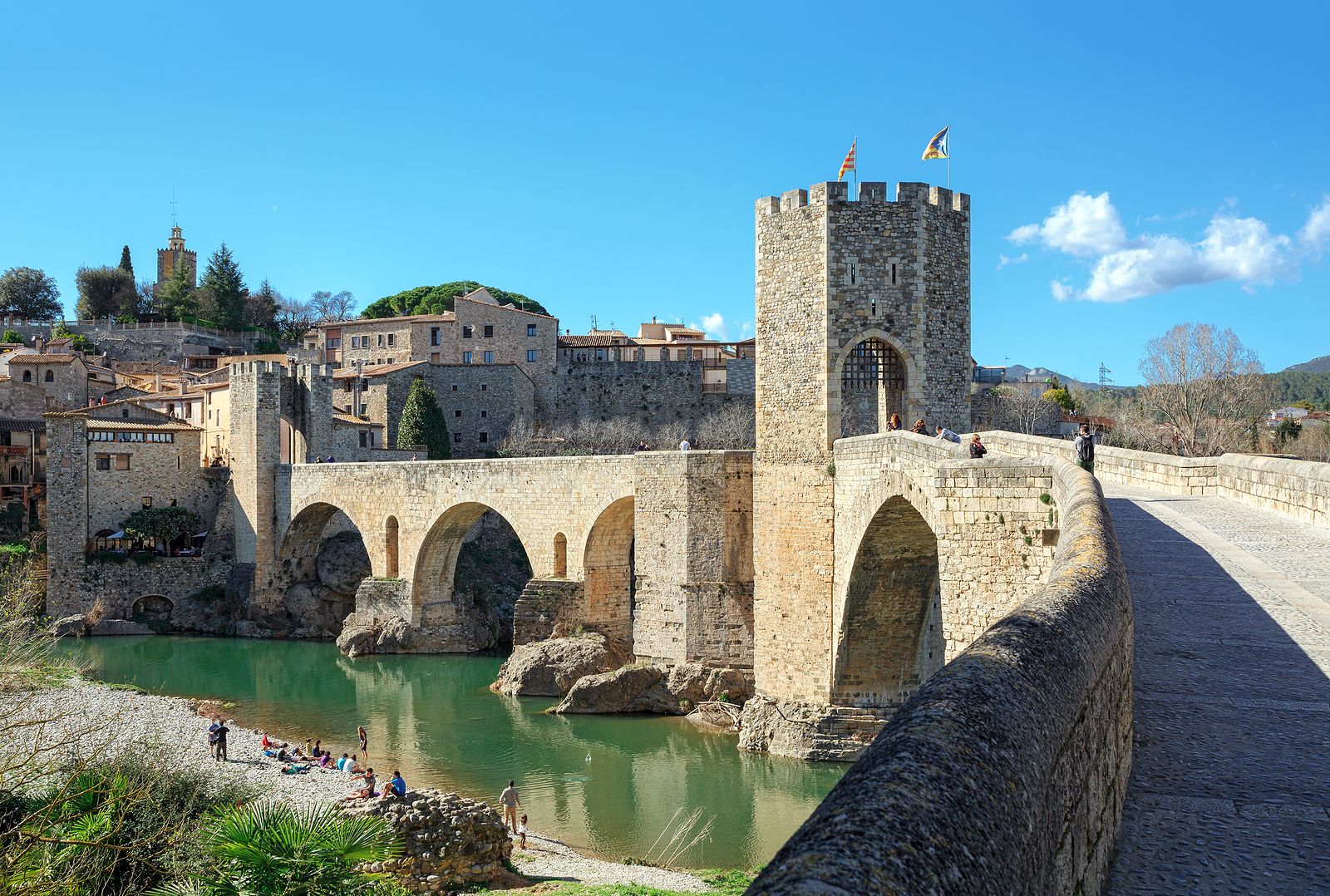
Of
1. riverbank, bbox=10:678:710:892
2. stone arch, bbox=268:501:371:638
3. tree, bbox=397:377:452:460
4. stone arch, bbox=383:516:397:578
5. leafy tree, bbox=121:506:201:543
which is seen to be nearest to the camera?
riverbank, bbox=10:678:710:892

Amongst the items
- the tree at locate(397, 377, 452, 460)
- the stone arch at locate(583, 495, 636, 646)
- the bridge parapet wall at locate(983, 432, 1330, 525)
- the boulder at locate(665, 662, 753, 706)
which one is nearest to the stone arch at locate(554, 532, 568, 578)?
the stone arch at locate(583, 495, 636, 646)

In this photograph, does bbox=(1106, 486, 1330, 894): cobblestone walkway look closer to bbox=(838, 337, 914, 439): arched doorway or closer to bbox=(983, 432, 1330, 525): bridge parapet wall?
bbox=(983, 432, 1330, 525): bridge parapet wall

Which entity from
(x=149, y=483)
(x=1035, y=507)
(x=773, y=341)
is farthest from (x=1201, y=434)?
(x=149, y=483)

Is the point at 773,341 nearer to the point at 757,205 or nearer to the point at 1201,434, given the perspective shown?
the point at 757,205

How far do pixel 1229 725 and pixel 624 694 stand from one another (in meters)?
18.8

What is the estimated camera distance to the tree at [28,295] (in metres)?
74.8

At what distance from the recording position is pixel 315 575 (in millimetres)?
38250

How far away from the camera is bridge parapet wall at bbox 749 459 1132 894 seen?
265cm

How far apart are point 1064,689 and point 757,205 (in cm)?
1643

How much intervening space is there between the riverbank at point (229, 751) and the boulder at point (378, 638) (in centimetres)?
607

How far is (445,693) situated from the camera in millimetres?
27719

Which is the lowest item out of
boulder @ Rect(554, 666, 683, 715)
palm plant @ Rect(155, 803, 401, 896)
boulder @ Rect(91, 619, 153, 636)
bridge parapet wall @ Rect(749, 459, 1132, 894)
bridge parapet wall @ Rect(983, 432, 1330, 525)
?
boulder @ Rect(91, 619, 153, 636)

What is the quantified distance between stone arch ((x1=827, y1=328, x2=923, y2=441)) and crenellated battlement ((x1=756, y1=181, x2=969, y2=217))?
226 centimetres

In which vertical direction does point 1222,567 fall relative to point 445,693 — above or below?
above
